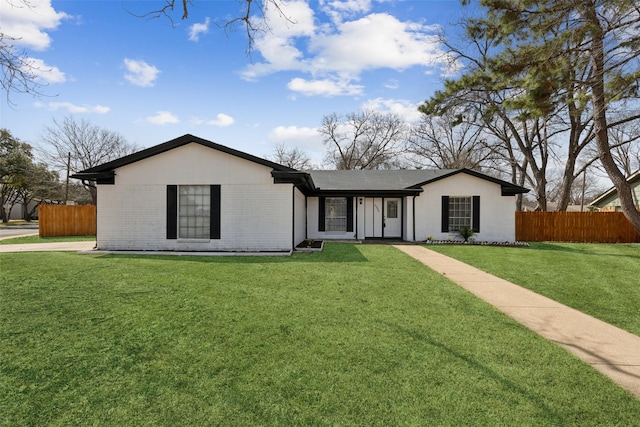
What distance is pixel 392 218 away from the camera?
16.3 m

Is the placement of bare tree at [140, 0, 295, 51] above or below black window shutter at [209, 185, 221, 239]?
above

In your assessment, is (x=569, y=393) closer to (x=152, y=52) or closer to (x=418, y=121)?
(x=152, y=52)

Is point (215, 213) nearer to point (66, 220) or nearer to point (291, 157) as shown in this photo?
point (66, 220)

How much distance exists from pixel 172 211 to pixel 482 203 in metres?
13.0

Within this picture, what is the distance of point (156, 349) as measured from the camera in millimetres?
3453

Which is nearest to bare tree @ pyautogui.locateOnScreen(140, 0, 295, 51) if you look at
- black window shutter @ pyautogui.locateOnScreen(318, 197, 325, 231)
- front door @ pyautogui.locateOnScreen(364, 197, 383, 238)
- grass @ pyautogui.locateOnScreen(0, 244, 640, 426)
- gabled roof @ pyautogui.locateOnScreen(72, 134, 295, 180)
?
grass @ pyautogui.locateOnScreen(0, 244, 640, 426)

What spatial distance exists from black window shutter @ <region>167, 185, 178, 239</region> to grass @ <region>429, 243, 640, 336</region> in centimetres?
934

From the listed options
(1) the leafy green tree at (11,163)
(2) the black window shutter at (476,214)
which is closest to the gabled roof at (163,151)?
(2) the black window shutter at (476,214)

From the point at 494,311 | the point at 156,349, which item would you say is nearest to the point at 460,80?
the point at 494,311

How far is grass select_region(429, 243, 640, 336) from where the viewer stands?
5.28 metres

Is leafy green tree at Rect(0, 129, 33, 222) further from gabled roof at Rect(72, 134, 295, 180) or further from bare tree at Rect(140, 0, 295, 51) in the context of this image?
bare tree at Rect(140, 0, 295, 51)

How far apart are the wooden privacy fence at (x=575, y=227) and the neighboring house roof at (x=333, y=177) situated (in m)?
2.79

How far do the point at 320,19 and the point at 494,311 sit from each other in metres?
6.41

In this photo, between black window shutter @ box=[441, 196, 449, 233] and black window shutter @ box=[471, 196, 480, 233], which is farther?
black window shutter @ box=[441, 196, 449, 233]
